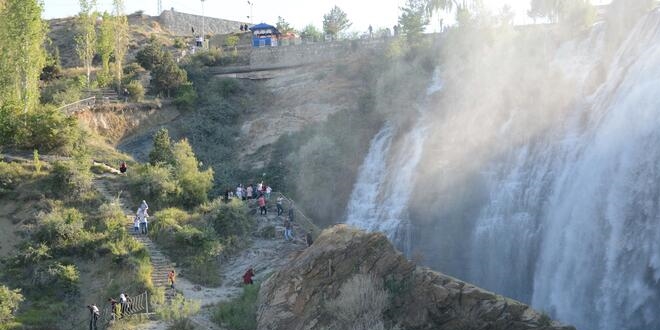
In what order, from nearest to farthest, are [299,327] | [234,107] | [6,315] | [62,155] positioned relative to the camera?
[299,327], [6,315], [62,155], [234,107]

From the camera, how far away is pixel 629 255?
106 feet

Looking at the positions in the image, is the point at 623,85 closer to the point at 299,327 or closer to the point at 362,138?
the point at 362,138

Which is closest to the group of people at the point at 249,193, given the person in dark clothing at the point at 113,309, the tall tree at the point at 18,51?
the person in dark clothing at the point at 113,309

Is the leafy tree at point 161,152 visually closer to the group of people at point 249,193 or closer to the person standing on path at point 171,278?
the group of people at point 249,193

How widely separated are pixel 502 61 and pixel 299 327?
78.8 feet

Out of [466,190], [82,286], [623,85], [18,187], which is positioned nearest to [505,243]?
[466,190]

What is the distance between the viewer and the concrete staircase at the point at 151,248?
3637 cm

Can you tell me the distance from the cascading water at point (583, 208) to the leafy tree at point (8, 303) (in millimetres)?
Answer: 16559

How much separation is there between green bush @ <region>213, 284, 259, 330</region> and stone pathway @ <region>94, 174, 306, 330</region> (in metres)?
0.42

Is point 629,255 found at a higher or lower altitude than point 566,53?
lower

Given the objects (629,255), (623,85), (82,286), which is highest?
(623,85)

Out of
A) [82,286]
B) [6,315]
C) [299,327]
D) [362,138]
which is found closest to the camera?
[299,327]

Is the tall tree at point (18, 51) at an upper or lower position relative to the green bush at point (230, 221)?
upper

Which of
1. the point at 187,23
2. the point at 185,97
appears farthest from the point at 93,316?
the point at 187,23
